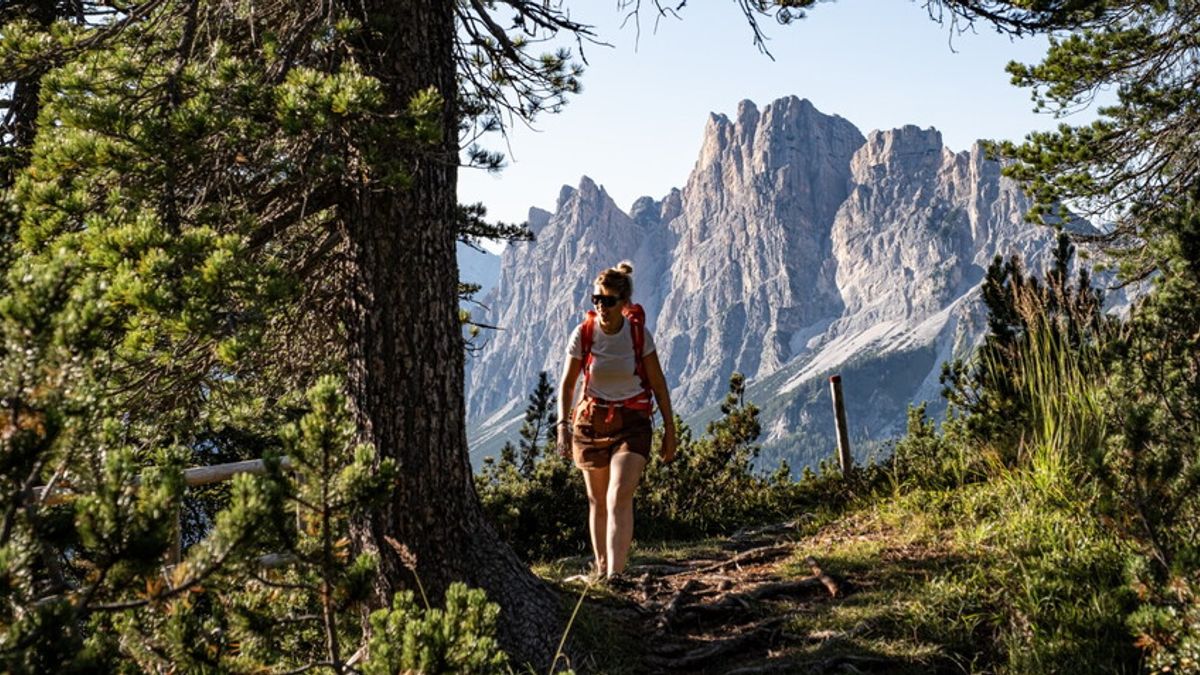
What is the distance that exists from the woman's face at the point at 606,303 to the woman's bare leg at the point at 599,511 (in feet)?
3.55

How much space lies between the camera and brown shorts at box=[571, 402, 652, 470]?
232 inches

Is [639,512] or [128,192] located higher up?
[128,192]

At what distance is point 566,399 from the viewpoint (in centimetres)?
623

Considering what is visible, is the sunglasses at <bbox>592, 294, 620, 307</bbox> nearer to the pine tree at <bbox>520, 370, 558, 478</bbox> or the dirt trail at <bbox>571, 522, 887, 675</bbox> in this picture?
the dirt trail at <bbox>571, 522, 887, 675</bbox>

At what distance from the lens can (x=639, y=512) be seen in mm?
9898

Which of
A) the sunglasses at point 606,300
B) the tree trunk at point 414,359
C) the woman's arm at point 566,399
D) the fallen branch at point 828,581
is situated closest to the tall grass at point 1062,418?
the fallen branch at point 828,581

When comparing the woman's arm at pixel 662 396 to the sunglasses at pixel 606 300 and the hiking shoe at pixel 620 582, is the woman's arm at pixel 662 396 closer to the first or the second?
the sunglasses at pixel 606 300

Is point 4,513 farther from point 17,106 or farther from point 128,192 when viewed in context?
point 17,106

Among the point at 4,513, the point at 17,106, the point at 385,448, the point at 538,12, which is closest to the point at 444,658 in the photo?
the point at 4,513

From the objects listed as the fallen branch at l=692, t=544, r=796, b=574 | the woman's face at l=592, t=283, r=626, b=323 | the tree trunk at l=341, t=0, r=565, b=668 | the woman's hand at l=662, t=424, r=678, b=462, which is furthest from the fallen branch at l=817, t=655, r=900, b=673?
the woman's face at l=592, t=283, r=626, b=323

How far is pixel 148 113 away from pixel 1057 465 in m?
5.70

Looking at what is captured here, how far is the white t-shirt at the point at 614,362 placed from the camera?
5.92m

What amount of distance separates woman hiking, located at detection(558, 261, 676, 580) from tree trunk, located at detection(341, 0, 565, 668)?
4.48ft

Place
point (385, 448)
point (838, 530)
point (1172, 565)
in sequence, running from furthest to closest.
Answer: point (838, 530) < point (385, 448) < point (1172, 565)
